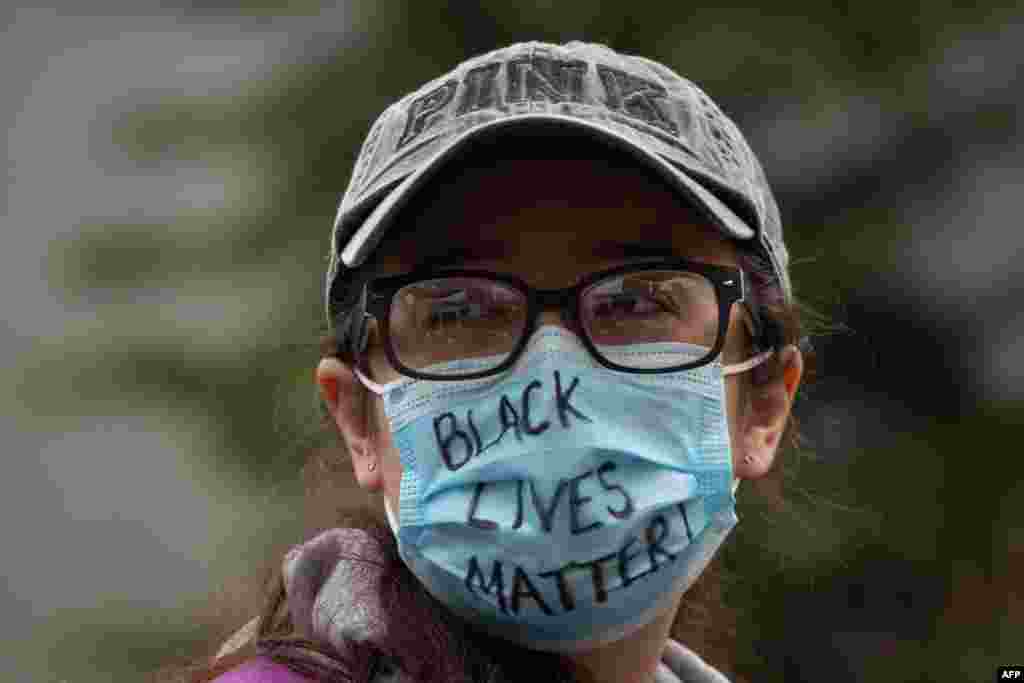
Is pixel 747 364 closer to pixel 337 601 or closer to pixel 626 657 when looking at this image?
pixel 626 657

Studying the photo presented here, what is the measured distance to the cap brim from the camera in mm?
2092

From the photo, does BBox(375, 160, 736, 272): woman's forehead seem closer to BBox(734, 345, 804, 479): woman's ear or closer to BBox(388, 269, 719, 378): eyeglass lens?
BBox(388, 269, 719, 378): eyeglass lens

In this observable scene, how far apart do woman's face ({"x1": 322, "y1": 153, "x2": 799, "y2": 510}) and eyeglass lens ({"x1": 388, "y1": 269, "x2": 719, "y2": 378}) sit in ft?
0.13

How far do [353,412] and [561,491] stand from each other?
47cm

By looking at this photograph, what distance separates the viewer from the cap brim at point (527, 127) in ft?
6.86

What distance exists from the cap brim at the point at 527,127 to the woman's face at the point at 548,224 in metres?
0.05

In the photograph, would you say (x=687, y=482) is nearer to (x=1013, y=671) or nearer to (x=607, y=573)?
(x=607, y=573)

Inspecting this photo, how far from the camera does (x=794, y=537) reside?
182 inches

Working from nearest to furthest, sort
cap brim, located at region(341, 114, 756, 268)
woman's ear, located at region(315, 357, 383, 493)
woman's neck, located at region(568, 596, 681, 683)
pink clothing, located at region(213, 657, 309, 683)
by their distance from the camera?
1. pink clothing, located at region(213, 657, 309, 683)
2. cap brim, located at region(341, 114, 756, 268)
3. woman's neck, located at region(568, 596, 681, 683)
4. woman's ear, located at region(315, 357, 383, 493)

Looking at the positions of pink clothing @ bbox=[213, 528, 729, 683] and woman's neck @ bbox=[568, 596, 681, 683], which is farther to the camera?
woman's neck @ bbox=[568, 596, 681, 683]

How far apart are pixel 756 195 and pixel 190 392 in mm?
2983

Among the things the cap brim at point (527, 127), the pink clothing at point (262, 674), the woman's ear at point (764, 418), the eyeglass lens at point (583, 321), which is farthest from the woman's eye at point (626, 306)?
the pink clothing at point (262, 674)

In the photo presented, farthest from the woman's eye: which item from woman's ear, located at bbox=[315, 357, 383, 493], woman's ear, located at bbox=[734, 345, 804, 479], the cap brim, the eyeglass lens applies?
woman's ear, located at bbox=[315, 357, 383, 493]

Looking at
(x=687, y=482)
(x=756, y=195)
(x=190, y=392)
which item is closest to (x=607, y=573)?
(x=687, y=482)
